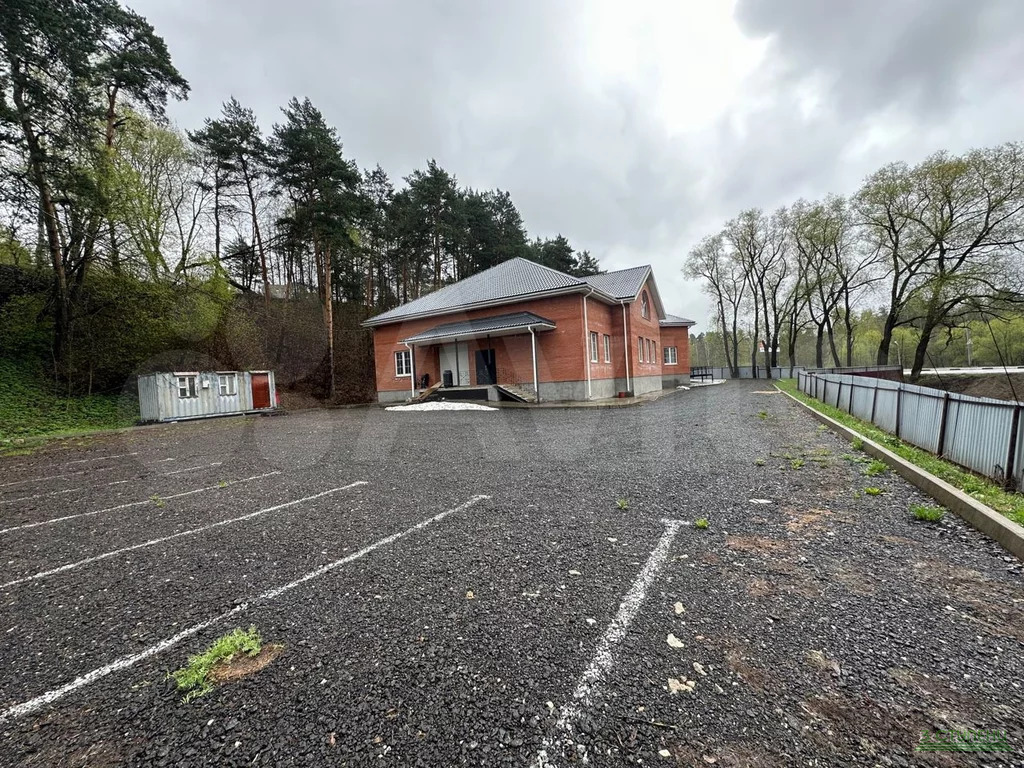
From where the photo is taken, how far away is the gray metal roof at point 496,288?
17.6 meters

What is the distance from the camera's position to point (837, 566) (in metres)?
2.88

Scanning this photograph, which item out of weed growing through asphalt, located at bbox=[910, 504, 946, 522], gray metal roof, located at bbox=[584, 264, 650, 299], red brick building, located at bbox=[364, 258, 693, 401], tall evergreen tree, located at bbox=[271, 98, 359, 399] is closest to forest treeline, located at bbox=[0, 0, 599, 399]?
tall evergreen tree, located at bbox=[271, 98, 359, 399]

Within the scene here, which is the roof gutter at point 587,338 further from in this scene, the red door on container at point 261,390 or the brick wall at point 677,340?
the brick wall at point 677,340

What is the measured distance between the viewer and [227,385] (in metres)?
16.6

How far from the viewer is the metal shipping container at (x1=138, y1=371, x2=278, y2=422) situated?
14.4 metres

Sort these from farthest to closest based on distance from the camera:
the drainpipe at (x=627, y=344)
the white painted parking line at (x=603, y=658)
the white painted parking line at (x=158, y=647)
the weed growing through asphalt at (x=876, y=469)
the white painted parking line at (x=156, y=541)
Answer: the drainpipe at (x=627, y=344)
the weed growing through asphalt at (x=876, y=469)
the white painted parking line at (x=156, y=541)
the white painted parking line at (x=158, y=647)
the white painted parking line at (x=603, y=658)

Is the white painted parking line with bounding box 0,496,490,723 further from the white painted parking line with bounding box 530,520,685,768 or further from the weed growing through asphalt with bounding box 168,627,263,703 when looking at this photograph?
the white painted parking line with bounding box 530,520,685,768

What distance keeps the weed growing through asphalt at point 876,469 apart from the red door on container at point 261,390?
20300 mm

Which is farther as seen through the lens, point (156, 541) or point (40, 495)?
point (40, 495)

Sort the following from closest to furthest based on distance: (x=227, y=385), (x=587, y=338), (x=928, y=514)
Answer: (x=928, y=514), (x=227, y=385), (x=587, y=338)

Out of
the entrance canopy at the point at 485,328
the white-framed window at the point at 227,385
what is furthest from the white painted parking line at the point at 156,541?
the white-framed window at the point at 227,385

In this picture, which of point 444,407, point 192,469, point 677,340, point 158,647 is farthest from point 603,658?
point 677,340

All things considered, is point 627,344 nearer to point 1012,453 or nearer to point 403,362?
point 403,362

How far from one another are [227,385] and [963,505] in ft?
67.7
